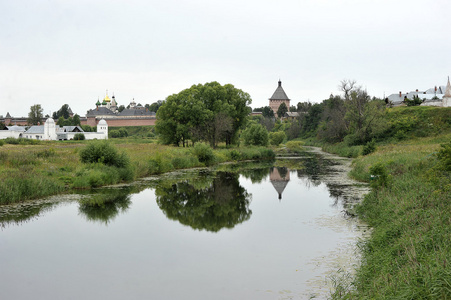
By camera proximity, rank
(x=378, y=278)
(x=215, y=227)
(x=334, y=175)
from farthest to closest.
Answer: (x=334, y=175), (x=215, y=227), (x=378, y=278)

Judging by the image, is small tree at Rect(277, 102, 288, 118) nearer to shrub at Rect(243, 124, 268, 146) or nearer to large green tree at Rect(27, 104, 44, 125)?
large green tree at Rect(27, 104, 44, 125)

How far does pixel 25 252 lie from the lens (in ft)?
33.3

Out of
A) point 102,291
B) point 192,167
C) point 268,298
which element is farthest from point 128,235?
point 192,167

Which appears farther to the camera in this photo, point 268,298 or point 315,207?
point 315,207

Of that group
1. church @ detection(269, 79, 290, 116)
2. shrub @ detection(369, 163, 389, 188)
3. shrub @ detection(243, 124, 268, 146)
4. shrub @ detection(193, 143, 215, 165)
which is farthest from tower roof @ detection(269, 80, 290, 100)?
shrub @ detection(369, 163, 389, 188)

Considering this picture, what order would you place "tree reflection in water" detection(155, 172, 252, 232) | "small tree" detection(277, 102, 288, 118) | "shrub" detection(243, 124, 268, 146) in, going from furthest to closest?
"small tree" detection(277, 102, 288, 118) → "shrub" detection(243, 124, 268, 146) → "tree reflection in water" detection(155, 172, 252, 232)

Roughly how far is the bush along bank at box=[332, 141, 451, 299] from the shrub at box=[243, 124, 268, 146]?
118 ft

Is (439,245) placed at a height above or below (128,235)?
above

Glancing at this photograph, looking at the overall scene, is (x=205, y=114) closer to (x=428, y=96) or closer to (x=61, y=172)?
(x=61, y=172)

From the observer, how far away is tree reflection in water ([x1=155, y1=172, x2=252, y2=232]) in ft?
45.2

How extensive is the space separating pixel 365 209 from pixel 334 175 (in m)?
11.9

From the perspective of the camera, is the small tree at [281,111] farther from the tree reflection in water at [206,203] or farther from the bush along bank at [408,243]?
the bush along bank at [408,243]

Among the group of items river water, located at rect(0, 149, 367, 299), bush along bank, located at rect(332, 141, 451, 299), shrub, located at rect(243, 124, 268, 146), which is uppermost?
shrub, located at rect(243, 124, 268, 146)

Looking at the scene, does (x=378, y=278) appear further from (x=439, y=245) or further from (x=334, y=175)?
(x=334, y=175)
